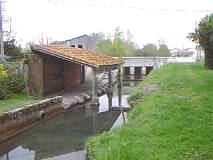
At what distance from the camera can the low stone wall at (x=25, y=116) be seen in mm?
14863

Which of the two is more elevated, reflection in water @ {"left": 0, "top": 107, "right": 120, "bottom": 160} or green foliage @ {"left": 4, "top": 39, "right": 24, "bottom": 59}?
green foliage @ {"left": 4, "top": 39, "right": 24, "bottom": 59}

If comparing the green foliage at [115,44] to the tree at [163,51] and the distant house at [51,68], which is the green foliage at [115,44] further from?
the distant house at [51,68]

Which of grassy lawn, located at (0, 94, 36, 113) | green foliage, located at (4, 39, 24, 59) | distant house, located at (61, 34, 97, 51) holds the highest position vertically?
distant house, located at (61, 34, 97, 51)

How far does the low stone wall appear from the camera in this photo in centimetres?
1486

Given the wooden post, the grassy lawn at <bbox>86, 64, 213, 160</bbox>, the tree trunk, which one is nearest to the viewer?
the grassy lawn at <bbox>86, 64, 213, 160</bbox>

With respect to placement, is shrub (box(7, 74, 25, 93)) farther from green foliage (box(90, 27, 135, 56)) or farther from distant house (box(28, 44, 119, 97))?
green foliage (box(90, 27, 135, 56))

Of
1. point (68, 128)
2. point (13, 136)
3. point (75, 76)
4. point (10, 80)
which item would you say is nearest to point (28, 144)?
point (13, 136)

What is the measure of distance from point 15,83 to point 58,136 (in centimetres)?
729

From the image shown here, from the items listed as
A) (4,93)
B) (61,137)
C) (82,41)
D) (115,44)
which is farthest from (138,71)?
(61,137)

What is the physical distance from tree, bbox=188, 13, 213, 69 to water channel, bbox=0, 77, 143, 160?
12.7 meters

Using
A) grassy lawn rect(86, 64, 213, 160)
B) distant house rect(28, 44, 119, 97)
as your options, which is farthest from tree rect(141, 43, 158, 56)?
grassy lawn rect(86, 64, 213, 160)

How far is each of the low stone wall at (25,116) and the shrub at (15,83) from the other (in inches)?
92.3

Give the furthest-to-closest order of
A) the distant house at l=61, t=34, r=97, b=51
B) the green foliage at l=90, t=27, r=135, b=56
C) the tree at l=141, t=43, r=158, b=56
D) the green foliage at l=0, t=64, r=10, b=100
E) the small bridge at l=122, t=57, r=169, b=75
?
the tree at l=141, t=43, r=158, b=56
the small bridge at l=122, t=57, r=169, b=75
the distant house at l=61, t=34, r=97, b=51
the green foliage at l=90, t=27, r=135, b=56
the green foliage at l=0, t=64, r=10, b=100

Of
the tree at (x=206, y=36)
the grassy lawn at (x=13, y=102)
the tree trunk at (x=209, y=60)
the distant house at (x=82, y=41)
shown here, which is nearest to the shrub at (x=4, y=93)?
the grassy lawn at (x=13, y=102)
